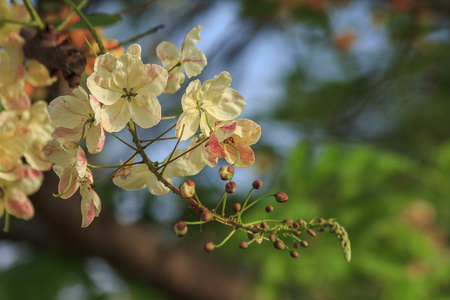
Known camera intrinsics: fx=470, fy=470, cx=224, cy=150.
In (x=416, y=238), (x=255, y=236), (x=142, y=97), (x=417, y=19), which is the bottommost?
(x=416, y=238)

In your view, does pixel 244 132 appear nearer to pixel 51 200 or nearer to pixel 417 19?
pixel 51 200

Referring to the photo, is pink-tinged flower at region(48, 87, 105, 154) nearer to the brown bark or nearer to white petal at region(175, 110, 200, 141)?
white petal at region(175, 110, 200, 141)

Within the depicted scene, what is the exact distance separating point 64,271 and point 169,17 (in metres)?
1.23

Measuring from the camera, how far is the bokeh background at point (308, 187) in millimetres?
1426

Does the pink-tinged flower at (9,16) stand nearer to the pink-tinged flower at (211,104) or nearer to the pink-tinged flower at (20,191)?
the pink-tinged flower at (20,191)


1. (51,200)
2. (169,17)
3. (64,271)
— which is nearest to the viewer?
(51,200)

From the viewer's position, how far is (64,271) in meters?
1.76

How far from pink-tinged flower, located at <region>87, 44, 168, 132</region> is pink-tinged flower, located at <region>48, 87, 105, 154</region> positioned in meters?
0.01

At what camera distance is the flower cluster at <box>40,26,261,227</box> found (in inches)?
15.9

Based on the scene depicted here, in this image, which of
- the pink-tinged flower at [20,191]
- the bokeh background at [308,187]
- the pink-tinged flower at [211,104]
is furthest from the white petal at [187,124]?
the bokeh background at [308,187]

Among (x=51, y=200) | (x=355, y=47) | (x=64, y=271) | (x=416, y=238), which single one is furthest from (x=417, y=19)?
(x=64, y=271)

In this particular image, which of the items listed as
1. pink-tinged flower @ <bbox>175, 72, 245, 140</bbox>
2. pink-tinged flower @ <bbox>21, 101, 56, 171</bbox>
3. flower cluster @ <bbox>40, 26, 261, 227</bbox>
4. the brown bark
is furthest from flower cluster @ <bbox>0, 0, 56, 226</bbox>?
the brown bark

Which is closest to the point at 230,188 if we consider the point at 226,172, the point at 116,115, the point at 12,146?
the point at 226,172

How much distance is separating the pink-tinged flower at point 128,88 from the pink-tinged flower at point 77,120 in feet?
0.04
